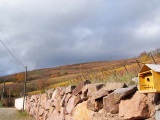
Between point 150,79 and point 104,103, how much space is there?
1.19 m

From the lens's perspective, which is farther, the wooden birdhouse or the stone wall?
the stone wall

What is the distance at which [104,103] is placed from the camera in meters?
3.75

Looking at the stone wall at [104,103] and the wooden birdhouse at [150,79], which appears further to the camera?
the stone wall at [104,103]

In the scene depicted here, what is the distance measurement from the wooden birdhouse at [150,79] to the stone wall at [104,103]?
0.48ft

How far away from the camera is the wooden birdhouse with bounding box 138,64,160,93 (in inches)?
99.8

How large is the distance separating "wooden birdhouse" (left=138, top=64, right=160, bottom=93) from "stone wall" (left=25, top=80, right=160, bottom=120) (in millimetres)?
146

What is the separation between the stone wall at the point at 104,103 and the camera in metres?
2.96

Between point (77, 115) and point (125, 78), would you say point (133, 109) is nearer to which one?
point (125, 78)

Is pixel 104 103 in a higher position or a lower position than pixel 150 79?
lower

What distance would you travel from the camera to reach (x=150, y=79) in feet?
8.95

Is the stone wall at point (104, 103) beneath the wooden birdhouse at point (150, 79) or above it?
beneath

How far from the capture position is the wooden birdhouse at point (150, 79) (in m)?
2.54

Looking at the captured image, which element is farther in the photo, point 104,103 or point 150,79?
point 104,103

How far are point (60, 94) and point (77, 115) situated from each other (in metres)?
1.83
